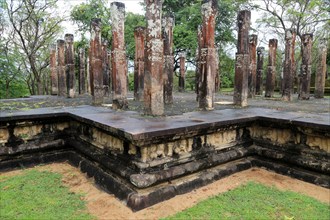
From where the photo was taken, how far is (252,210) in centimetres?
310

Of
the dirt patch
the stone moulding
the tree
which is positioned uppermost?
the tree

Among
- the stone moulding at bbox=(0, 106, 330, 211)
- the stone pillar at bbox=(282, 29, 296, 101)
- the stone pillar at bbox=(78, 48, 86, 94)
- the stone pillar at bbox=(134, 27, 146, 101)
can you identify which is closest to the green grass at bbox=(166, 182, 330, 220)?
the stone moulding at bbox=(0, 106, 330, 211)

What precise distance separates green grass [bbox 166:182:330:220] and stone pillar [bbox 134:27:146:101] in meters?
5.92

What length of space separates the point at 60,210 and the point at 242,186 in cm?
264

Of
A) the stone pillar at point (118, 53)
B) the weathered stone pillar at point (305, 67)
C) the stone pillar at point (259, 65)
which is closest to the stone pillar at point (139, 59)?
the stone pillar at point (118, 53)

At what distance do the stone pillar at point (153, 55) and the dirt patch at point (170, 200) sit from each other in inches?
68.1

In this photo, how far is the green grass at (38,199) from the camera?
9.84ft

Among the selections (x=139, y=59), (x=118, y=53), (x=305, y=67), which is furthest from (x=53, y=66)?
(x=305, y=67)

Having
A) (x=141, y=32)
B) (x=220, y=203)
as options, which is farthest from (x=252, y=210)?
(x=141, y=32)

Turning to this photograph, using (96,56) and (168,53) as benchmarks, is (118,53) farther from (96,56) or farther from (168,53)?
(168,53)

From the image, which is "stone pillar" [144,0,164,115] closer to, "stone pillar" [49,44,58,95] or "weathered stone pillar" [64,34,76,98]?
"weathered stone pillar" [64,34,76,98]

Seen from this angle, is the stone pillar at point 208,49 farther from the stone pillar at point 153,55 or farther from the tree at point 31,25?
the tree at point 31,25

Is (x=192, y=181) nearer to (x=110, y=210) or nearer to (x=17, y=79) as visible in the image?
(x=110, y=210)

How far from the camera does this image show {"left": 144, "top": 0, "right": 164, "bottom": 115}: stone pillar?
452 centimetres
